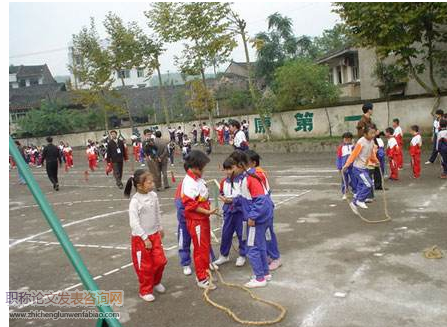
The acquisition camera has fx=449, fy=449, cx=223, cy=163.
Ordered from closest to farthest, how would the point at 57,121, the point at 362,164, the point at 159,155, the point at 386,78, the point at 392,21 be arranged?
the point at 362,164
the point at 159,155
the point at 392,21
the point at 386,78
the point at 57,121

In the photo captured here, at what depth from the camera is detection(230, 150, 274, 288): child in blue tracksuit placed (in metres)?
5.51

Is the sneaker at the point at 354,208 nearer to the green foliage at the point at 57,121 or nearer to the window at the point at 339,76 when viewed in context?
the window at the point at 339,76

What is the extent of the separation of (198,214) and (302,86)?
22187 millimetres

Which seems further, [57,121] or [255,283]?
[57,121]

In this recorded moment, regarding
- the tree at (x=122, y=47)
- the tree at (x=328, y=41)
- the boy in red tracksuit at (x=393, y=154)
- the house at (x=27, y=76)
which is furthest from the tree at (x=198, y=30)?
the house at (x=27, y=76)

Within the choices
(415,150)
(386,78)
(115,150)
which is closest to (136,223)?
(415,150)

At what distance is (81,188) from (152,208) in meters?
12.1

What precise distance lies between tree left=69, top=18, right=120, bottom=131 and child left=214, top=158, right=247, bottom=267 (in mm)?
28155

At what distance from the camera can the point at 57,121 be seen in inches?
1759

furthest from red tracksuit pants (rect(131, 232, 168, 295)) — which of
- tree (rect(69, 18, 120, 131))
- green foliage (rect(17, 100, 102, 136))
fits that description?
green foliage (rect(17, 100, 102, 136))

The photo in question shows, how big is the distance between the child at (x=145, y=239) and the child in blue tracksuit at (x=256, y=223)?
1.10 metres

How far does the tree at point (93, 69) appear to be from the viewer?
3281cm

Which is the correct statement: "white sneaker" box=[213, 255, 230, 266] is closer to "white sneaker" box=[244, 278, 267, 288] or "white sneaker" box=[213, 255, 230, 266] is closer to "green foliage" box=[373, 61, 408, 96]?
"white sneaker" box=[244, 278, 267, 288]

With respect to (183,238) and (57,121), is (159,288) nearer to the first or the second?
(183,238)
